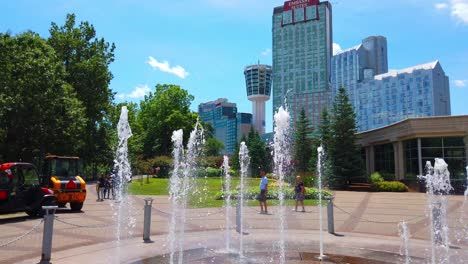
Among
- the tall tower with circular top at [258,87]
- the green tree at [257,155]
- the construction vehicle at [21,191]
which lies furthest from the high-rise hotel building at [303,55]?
the construction vehicle at [21,191]

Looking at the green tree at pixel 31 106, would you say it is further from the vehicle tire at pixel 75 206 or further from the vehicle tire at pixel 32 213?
the vehicle tire at pixel 32 213

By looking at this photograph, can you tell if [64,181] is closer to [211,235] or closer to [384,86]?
[211,235]

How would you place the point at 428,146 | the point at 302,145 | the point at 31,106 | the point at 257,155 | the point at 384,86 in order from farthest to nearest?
the point at 384,86
the point at 257,155
the point at 302,145
the point at 428,146
the point at 31,106

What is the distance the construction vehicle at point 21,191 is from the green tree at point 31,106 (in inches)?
556

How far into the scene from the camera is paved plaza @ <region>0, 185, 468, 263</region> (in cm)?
920

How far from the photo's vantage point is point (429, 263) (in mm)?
8367

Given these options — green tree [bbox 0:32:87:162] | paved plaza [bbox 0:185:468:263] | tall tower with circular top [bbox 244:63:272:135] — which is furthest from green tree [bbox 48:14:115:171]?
tall tower with circular top [bbox 244:63:272:135]

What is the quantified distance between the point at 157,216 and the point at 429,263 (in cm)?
1045

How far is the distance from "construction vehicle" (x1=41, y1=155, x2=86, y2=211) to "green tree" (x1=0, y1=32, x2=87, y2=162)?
10834mm

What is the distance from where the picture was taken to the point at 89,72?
4372cm

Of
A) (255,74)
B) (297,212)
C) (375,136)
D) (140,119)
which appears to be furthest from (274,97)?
(297,212)

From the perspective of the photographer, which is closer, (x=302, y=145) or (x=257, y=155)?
(x=302, y=145)

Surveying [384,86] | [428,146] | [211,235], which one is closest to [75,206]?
[211,235]

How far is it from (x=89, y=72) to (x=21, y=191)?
30641mm
